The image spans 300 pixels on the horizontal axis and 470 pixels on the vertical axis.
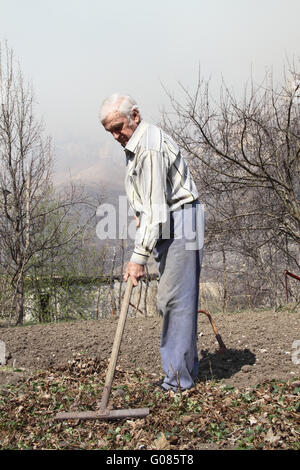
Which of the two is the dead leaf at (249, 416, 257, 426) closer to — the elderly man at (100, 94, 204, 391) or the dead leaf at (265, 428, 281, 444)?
→ the dead leaf at (265, 428, 281, 444)

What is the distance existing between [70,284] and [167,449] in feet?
29.3

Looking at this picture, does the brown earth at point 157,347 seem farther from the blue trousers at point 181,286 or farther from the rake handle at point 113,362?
the rake handle at point 113,362

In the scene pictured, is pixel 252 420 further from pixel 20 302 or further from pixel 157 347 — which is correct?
pixel 20 302

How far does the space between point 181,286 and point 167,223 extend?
45 cm

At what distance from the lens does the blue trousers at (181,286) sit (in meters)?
3.53

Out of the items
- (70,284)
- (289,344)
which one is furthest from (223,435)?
(70,284)

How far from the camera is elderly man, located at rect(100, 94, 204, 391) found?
3.32 meters

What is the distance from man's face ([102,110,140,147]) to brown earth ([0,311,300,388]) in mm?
1964

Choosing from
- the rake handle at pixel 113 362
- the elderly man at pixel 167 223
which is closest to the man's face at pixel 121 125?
the elderly man at pixel 167 223

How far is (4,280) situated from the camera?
33.3 feet

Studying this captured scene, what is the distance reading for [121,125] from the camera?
3.42 meters

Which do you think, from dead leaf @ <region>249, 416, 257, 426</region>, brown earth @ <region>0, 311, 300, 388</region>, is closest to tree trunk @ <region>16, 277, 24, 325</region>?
brown earth @ <region>0, 311, 300, 388</region>

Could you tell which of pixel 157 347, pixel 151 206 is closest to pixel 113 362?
pixel 151 206

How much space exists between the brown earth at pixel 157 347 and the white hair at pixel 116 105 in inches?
83.9
